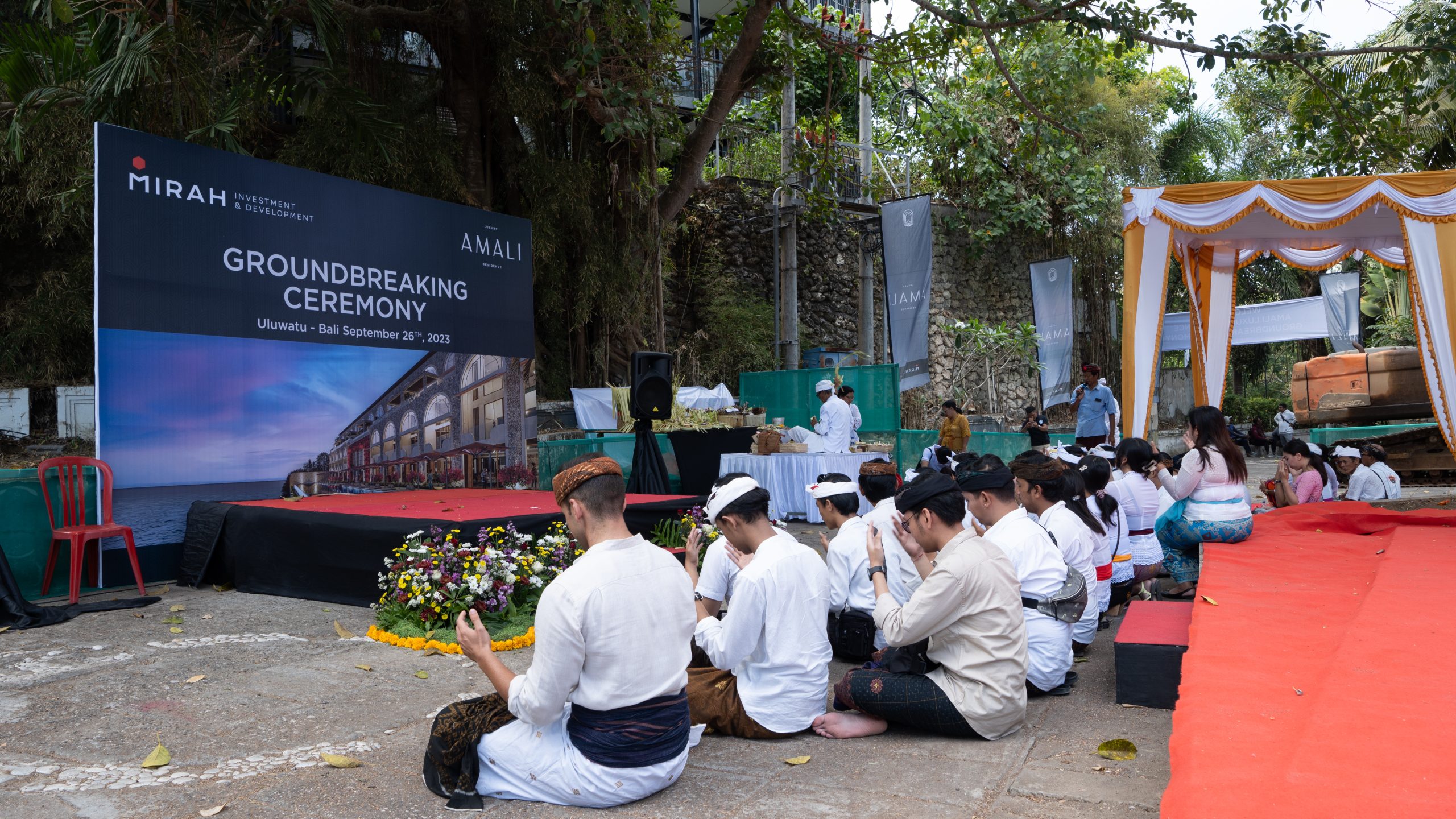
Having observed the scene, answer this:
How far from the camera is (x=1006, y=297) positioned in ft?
62.7

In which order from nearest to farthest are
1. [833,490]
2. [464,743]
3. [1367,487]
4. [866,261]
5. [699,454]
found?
[464,743] → [833,490] → [1367,487] → [699,454] → [866,261]

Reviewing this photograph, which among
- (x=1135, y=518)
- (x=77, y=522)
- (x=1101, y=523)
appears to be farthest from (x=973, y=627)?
(x=77, y=522)

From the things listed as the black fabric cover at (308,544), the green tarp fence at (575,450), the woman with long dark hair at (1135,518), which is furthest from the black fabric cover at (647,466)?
the woman with long dark hair at (1135,518)

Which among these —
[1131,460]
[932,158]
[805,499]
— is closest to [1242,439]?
[932,158]

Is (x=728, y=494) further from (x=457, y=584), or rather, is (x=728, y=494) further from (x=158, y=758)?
(x=457, y=584)

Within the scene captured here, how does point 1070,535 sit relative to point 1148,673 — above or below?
above

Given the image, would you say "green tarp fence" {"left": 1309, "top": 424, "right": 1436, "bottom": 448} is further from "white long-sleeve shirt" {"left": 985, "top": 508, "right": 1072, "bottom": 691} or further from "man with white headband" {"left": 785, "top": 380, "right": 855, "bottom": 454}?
"white long-sleeve shirt" {"left": 985, "top": 508, "right": 1072, "bottom": 691}

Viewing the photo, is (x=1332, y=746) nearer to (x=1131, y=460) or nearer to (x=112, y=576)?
(x=1131, y=460)

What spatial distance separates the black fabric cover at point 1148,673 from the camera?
378cm

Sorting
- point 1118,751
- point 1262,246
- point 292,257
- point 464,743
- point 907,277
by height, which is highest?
point 907,277

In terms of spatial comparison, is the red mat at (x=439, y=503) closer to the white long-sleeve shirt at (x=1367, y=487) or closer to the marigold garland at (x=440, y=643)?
the marigold garland at (x=440, y=643)

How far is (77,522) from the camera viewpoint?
20.1 ft

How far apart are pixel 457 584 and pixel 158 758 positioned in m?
2.06

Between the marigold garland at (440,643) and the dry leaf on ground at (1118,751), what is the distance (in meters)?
2.82
